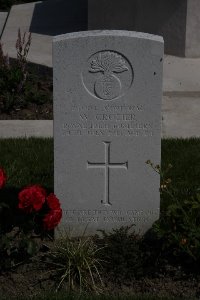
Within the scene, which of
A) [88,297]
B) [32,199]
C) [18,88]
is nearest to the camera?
[88,297]

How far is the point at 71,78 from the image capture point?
17.1 ft

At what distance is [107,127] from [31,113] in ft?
10.8

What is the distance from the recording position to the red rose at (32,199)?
502 cm

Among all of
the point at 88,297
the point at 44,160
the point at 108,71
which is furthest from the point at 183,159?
the point at 88,297

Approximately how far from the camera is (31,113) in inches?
335

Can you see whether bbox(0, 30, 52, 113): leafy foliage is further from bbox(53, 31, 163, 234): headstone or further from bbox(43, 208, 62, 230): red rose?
bbox(43, 208, 62, 230): red rose

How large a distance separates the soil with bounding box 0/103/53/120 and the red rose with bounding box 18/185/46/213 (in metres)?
3.33

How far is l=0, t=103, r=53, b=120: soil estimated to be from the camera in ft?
27.5

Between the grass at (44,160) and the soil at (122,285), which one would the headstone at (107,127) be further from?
the grass at (44,160)

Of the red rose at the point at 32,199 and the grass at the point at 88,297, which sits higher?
the red rose at the point at 32,199

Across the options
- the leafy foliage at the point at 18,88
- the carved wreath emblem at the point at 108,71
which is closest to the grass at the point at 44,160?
the leafy foliage at the point at 18,88

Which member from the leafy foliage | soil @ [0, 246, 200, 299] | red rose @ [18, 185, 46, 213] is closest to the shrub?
red rose @ [18, 185, 46, 213]

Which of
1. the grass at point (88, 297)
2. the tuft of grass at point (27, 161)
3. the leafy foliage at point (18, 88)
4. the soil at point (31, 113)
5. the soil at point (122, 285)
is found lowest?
the grass at point (88, 297)

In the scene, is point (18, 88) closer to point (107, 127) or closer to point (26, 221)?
point (107, 127)
